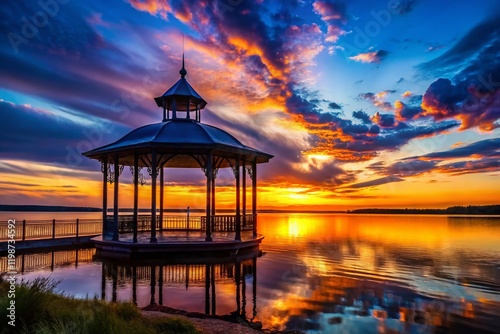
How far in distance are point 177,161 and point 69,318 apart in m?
17.6

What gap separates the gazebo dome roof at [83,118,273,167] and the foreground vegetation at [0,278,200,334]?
10.4m

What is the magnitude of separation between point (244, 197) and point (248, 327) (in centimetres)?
1508

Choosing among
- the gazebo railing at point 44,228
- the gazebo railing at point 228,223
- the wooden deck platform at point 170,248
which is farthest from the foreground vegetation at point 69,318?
the gazebo railing at point 44,228

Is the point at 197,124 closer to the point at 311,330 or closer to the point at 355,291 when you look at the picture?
the point at 355,291

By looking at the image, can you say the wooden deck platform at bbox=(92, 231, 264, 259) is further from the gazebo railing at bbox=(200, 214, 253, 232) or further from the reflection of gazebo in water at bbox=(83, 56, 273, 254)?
the gazebo railing at bbox=(200, 214, 253, 232)

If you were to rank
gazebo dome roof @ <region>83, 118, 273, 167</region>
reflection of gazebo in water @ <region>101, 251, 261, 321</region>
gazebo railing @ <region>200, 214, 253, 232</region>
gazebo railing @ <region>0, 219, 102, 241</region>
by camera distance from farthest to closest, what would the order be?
gazebo railing @ <region>200, 214, 253, 232</region>
gazebo railing @ <region>0, 219, 102, 241</region>
gazebo dome roof @ <region>83, 118, 273, 167</region>
reflection of gazebo in water @ <region>101, 251, 261, 321</region>

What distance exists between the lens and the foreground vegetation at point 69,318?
15.8 feet

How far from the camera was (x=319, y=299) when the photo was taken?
10.1 metres

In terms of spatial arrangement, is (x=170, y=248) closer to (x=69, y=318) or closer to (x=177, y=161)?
(x=177, y=161)

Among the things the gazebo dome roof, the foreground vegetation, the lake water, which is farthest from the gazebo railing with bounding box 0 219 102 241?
the foreground vegetation

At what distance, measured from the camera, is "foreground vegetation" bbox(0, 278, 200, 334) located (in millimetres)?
4816

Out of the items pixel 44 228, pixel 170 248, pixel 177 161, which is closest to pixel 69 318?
pixel 170 248

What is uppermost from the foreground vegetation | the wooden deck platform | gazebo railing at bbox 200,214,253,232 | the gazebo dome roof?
the gazebo dome roof

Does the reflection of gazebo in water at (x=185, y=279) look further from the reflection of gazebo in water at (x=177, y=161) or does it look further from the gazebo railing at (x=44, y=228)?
the gazebo railing at (x=44, y=228)
